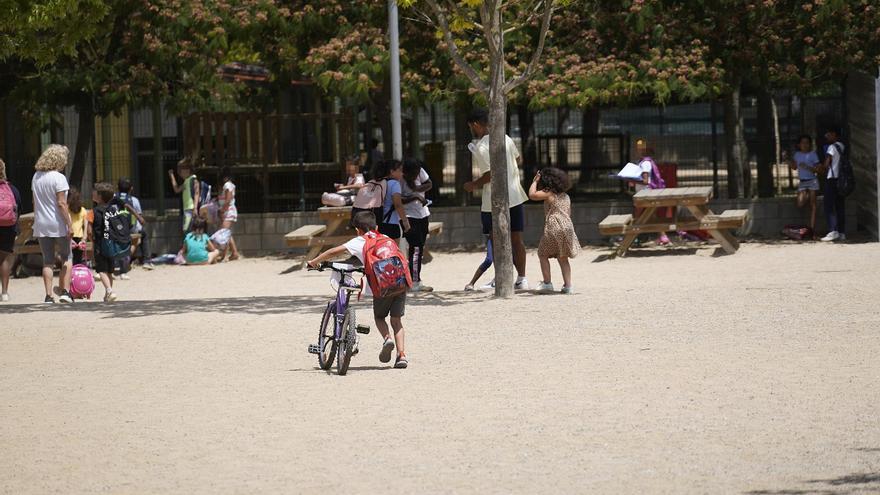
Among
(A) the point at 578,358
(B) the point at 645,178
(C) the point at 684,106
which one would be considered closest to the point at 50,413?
(A) the point at 578,358

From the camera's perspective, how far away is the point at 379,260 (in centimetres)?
1035

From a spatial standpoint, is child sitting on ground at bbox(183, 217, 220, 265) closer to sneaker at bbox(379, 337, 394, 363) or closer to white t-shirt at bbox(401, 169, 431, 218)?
white t-shirt at bbox(401, 169, 431, 218)

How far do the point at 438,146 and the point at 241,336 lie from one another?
14202 millimetres

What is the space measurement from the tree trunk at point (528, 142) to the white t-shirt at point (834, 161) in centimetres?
496

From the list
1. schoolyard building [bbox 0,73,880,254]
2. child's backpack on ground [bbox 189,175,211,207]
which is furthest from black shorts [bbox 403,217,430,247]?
child's backpack on ground [bbox 189,175,211,207]

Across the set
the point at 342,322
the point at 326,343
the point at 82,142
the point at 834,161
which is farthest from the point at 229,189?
the point at 342,322

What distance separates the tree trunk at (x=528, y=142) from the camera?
980 inches

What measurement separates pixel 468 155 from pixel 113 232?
31.5ft

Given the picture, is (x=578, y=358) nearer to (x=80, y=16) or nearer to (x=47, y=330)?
(x=47, y=330)

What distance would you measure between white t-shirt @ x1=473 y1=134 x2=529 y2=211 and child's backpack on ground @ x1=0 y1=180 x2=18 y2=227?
15.3ft

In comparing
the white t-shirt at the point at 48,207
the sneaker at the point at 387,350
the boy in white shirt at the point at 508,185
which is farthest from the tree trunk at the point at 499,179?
the sneaker at the point at 387,350

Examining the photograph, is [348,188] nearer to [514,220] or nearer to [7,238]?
[514,220]

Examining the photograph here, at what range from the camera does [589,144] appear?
81.6 ft

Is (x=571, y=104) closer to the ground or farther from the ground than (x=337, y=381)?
farther from the ground
